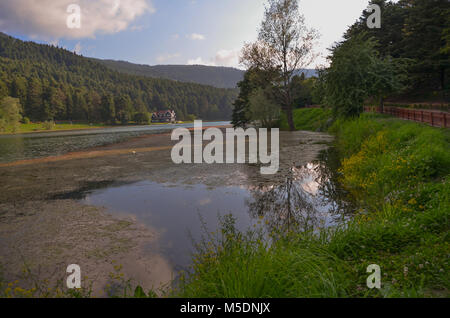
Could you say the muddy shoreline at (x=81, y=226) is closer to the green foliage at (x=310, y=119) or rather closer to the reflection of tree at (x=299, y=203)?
the reflection of tree at (x=299, y=203)

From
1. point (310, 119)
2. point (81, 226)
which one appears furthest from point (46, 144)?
point (310, 119)

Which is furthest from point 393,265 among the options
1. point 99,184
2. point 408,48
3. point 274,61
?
point 408,48

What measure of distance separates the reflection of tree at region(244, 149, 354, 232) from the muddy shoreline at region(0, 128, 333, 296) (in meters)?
1.03

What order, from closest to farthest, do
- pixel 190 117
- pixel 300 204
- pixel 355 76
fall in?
pixel 300 204
pixel 355 76
pixel 190 117

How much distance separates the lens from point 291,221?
6.30m

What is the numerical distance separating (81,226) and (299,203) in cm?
543

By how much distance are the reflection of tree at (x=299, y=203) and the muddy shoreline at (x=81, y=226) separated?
3.37ft

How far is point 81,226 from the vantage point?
259 inches

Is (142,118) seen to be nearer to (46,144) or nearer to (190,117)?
(190,117)

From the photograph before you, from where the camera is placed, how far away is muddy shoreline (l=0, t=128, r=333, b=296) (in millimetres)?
4570

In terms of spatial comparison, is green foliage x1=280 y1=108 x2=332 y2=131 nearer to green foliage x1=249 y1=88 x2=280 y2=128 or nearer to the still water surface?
green foliage x1=249 y1=88 x2=280 y2=128

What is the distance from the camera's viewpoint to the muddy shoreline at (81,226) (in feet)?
15.0
